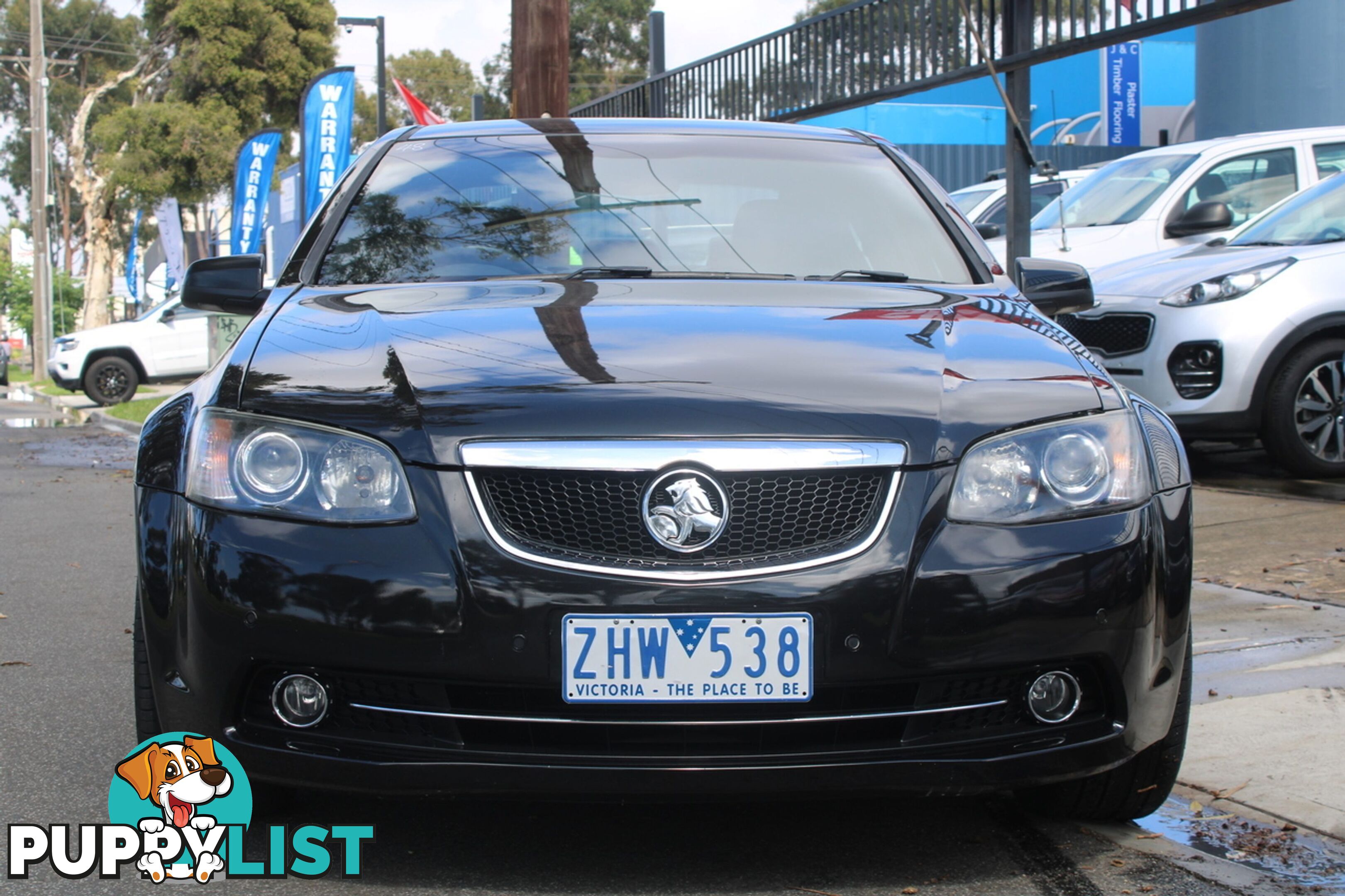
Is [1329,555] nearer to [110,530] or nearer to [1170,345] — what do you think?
[1170,345]

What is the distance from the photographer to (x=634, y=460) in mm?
2527

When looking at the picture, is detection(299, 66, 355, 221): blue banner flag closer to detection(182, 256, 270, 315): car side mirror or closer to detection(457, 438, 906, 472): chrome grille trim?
detection(182, 256, 270, 315): car side mirror

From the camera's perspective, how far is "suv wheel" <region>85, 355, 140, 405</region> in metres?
22.1

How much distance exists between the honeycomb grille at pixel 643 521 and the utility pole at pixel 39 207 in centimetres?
3474

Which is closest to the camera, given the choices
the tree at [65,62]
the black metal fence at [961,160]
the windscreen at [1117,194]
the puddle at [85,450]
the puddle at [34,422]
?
the windscreen at [1117,194]

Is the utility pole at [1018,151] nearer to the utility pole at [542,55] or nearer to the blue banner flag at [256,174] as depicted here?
the utility pole at [542,55]

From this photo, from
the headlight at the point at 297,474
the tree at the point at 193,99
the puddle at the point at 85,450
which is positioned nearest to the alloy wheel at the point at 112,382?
the puddle at the point at 85,450

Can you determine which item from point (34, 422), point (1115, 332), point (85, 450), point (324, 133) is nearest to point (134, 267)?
point (34, 422)

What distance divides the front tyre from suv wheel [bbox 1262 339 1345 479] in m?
5.05

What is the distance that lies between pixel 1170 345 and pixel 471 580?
6037 mm

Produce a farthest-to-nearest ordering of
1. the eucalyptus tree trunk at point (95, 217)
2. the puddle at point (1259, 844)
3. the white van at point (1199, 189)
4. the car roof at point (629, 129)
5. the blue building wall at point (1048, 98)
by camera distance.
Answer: the eucalyptus tree trunk at point (95, 217) < the blue building wall at point (1048, 98) < the white van at point (1199, 189) < the car roof at point (629, 129) < the puddle at point (1259, 844)

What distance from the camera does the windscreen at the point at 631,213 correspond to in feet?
12.2

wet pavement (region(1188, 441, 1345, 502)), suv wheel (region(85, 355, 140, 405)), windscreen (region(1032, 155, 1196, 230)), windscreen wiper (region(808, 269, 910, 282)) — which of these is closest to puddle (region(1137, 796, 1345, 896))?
windscreen wiper (region(808, 269, 910, 282))

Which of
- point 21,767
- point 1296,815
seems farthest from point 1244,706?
point 21,767
